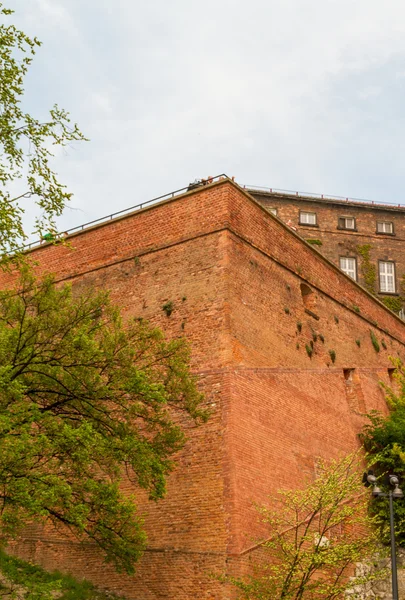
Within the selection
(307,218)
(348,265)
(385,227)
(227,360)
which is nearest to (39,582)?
(227,360)

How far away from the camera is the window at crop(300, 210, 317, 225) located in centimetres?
4047

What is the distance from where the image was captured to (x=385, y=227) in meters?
41.8

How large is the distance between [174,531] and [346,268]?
25.6 meters

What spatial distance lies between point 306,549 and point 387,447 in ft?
16.4

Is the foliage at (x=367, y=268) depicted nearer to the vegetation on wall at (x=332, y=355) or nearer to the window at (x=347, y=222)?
the window at (x=347, y=222)

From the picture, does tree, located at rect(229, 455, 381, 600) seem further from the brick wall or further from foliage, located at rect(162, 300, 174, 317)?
the brick wall

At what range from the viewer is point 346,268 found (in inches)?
1585

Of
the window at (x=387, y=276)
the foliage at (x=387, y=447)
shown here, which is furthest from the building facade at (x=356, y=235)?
the foliage at (x=387, y=447)

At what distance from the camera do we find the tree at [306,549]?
14.8m

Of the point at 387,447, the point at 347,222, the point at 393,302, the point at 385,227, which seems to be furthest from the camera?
the point at 385,227

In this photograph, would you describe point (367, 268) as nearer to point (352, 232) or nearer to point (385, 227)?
point (352, 232)

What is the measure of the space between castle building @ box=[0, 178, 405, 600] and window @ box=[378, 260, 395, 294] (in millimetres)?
16112

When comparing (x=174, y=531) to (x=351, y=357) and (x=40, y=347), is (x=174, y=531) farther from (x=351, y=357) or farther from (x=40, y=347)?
(x=351, y=357)

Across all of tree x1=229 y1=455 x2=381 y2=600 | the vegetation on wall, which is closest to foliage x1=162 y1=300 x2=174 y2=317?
tree x1=229 y1=455 x2=381 y2=600
